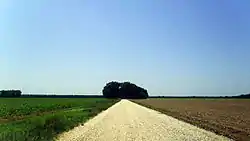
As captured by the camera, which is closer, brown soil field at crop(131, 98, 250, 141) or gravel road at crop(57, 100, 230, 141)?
gravel road at crop(57, 100, 230, 141)

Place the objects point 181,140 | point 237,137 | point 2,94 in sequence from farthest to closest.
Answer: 1. point 2,94
2. point 237,137
3. point 181,140

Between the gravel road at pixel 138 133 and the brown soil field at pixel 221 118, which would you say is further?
the brown soil field at pixel 221 118

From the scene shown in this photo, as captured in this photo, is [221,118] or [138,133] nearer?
[138,133]

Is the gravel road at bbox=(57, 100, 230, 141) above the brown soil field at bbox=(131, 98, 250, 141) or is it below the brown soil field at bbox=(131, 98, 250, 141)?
below

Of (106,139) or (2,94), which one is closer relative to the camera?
(106,139)

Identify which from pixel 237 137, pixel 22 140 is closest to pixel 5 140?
pixel 22 140

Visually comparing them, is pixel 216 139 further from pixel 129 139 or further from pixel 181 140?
pixel 129 139

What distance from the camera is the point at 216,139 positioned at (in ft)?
70.0

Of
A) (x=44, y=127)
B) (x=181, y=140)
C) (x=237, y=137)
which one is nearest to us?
(x=181, y=140)

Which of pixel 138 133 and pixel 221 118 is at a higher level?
pixel 221 118

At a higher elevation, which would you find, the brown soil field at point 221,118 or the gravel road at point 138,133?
the brown soil field at point 221,118

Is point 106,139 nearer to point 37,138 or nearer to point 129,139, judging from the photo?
point 129,139

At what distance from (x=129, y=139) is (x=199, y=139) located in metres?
3.64

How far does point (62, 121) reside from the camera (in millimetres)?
28391
